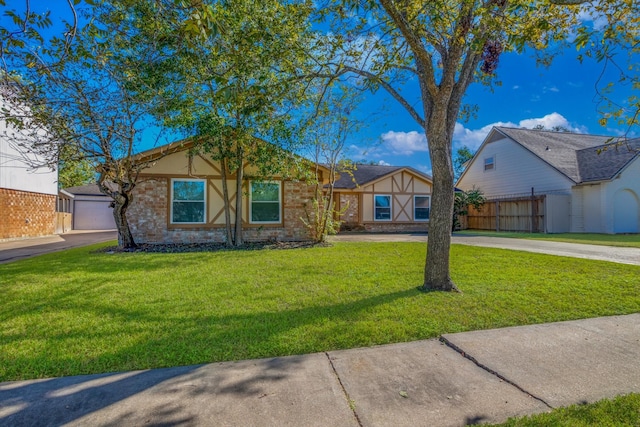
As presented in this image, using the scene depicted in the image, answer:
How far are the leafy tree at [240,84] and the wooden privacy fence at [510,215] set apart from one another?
15.0 m

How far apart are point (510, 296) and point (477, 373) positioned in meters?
2.70

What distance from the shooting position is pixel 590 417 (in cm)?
218

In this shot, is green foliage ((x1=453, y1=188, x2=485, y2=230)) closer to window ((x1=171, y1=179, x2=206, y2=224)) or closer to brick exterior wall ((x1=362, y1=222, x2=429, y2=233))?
brick exterior wall ((x1=362, y1=222, x2=429, y2=233))

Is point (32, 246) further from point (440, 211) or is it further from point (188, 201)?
point (440, 211)

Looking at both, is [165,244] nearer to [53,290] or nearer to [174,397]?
[53,290]

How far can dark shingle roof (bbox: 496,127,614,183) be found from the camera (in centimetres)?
1886

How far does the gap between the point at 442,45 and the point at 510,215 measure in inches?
693

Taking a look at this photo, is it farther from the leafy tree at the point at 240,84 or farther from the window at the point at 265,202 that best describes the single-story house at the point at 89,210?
the leafy tree at the point at 240,84

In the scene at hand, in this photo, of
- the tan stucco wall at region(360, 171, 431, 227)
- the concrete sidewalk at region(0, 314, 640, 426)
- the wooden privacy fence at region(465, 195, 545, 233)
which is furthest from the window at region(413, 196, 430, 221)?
the concrete sidewalk at region(0, 314, 640, 426)

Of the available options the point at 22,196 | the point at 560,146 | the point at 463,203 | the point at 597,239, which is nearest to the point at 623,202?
the point at 560,146

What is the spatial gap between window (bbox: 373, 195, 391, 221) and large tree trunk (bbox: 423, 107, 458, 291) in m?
14.8

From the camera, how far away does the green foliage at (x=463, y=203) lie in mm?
20516

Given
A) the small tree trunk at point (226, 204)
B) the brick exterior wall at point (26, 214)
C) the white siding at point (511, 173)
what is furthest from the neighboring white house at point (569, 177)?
the brick exterior wall at point (26, 214)

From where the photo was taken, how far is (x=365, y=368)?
2889 millimetres
